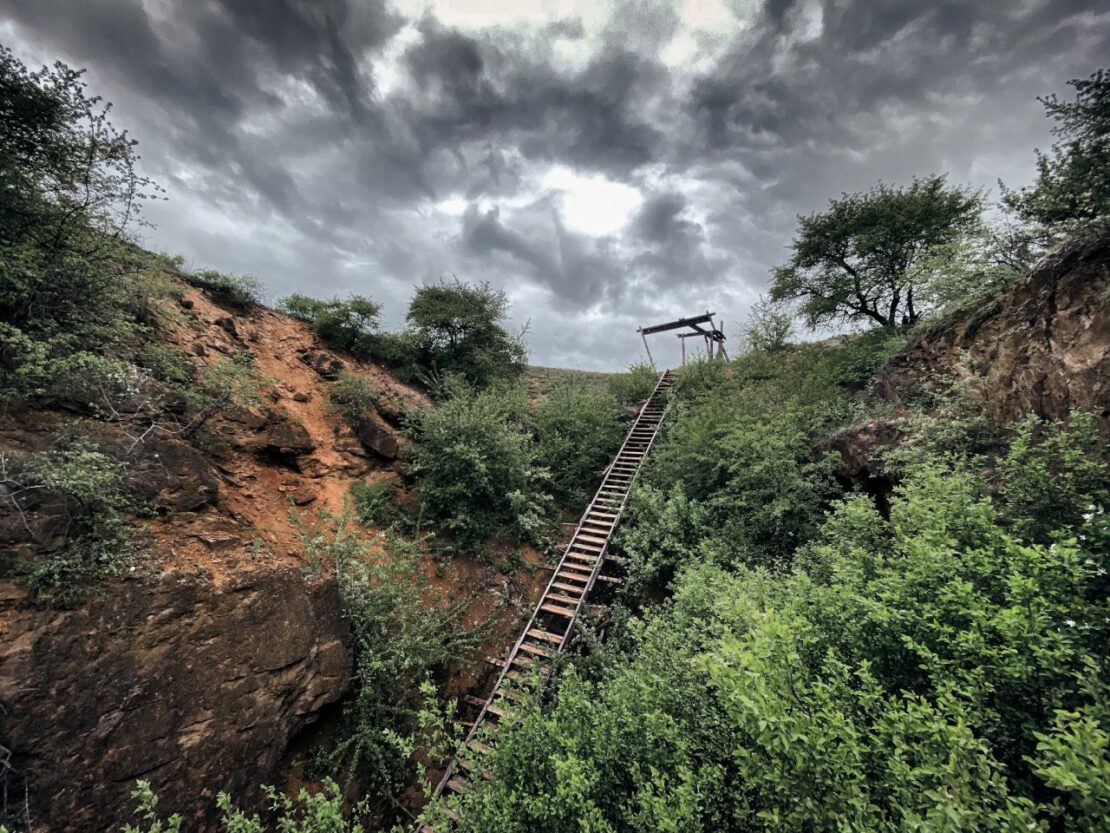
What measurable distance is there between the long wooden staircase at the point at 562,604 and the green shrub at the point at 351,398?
6417mm

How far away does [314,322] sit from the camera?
12281 millimetres

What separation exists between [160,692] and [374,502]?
174 inches

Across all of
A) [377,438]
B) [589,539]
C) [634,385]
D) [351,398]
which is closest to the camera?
[377,438]

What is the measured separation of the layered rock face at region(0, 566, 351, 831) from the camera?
11.7 ft

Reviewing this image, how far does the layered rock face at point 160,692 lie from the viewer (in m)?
3.56

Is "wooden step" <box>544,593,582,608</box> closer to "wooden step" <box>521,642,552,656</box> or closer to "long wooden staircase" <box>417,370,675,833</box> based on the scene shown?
"long wooden staircase" <box>417,370,675,833</box>

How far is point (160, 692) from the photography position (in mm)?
4148

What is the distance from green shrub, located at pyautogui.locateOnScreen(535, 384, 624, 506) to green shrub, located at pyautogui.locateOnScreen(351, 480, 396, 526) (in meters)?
4.60

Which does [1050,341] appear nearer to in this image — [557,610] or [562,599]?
[562,599]

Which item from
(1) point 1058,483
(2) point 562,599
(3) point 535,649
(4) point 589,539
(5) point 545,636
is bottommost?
(3) point 535,649

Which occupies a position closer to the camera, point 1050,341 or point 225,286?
point 1050,341

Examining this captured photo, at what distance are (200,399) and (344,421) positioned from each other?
10.2 ft

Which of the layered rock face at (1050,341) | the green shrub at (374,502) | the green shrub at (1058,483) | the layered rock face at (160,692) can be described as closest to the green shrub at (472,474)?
the green shrub at (374,502)

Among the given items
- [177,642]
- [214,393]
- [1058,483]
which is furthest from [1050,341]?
[214,393]
